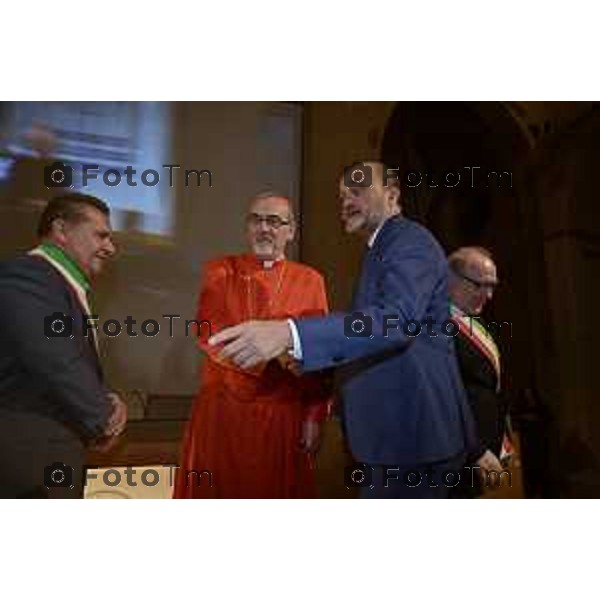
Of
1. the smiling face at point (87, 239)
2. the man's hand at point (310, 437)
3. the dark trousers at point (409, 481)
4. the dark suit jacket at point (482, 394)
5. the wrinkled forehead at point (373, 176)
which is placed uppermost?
the wrinkled forehead at point (373, 176)

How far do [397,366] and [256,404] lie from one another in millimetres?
507

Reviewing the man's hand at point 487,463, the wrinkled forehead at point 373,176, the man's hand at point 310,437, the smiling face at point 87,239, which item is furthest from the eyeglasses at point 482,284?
the smiling face at point 87,239

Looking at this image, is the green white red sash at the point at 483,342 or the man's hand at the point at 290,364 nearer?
the man's hand at the point at 290,364

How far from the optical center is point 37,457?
124 inches

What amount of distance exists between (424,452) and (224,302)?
0.87 m

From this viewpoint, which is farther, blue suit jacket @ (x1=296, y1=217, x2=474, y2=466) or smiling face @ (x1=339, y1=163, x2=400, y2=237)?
smiling face @ (x1=339, y1=163, x2=400, y2=237)

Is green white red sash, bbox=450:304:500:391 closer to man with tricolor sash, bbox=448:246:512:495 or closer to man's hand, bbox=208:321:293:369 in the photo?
man with tricolor sash, bbox=448:246:512:495

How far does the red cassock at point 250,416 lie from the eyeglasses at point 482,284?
1.69 feet

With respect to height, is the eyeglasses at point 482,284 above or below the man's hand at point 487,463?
above

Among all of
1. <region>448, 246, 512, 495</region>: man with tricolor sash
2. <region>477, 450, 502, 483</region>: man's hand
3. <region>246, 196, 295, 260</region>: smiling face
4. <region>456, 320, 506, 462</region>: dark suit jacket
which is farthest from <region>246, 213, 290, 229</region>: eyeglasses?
<region>477, 450, 502, 483</region>: man's hand

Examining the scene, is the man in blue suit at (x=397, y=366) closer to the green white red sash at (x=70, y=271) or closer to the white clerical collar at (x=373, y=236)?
the white clerical collar at (x=373, y=236)

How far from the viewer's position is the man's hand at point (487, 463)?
326 cm

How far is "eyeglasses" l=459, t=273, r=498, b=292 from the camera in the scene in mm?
3289
